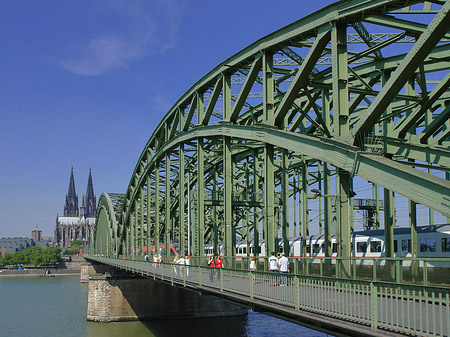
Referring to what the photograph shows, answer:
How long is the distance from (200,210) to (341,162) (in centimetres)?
1363

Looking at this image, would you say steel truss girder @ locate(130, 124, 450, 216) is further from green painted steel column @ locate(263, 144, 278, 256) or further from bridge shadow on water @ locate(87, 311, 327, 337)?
bridge shadow on water @ locate(87, 311, 327, 337)

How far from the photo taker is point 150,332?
3822 centimetres

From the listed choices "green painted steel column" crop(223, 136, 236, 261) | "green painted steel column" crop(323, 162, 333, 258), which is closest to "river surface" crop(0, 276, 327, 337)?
"green painted steel column" crop(323, 162, 333, 258)

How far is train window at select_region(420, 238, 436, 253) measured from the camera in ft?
76.8

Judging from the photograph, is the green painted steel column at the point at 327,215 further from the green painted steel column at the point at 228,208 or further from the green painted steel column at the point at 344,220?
the green painted steel column at the point at 344,220

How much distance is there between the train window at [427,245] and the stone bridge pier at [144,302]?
70.5 feet

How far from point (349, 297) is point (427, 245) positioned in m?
13.9

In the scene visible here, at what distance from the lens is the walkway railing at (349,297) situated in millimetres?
9227

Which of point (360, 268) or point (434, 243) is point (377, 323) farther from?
point (434, 243)

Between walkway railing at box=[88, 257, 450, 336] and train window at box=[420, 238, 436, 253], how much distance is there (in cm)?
968

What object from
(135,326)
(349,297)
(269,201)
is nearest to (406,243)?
(269,201)

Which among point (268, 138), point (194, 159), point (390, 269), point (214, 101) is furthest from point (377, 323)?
point (194, 159)

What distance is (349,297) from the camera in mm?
11344

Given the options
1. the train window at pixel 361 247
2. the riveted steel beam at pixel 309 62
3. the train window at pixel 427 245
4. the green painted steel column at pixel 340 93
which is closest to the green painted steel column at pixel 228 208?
the riveted steel beam at pixel 309 62
